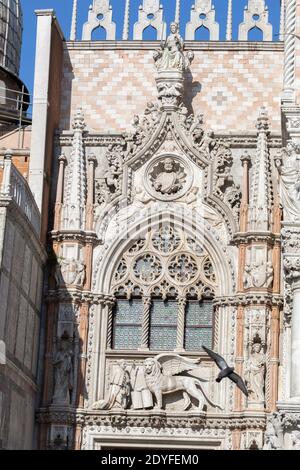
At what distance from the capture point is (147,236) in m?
27.8

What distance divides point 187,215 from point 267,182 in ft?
5.26

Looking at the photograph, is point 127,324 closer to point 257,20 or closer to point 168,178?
point 168,178

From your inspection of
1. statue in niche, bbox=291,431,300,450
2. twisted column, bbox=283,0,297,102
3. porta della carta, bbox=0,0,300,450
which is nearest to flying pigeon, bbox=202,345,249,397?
porta della carta, bbox=0,0,300,450

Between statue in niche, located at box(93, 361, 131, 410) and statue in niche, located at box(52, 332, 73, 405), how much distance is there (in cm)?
56

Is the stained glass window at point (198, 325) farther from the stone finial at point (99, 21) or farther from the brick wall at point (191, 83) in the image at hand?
the stone finial at point (99, 21)

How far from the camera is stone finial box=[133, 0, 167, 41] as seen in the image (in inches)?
1158

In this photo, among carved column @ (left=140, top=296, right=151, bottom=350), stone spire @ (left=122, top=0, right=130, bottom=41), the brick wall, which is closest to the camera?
carved column @ (left=140, top=296, right=151, bottom=350)

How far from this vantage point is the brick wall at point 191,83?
28.6 metres

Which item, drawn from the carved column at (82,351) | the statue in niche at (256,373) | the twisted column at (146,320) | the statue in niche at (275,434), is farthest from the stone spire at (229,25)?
the statue in niche at (275,434)

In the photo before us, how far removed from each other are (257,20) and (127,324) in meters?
6.64

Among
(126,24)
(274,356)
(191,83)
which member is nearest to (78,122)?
(191,83)

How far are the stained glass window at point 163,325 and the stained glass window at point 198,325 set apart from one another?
25 cm

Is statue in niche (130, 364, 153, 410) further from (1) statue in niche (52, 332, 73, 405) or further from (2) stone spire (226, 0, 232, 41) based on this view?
(2) stone spire (226, 0, 232, 41)

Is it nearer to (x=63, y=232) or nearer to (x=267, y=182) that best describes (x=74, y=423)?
(x=63, y=232)
